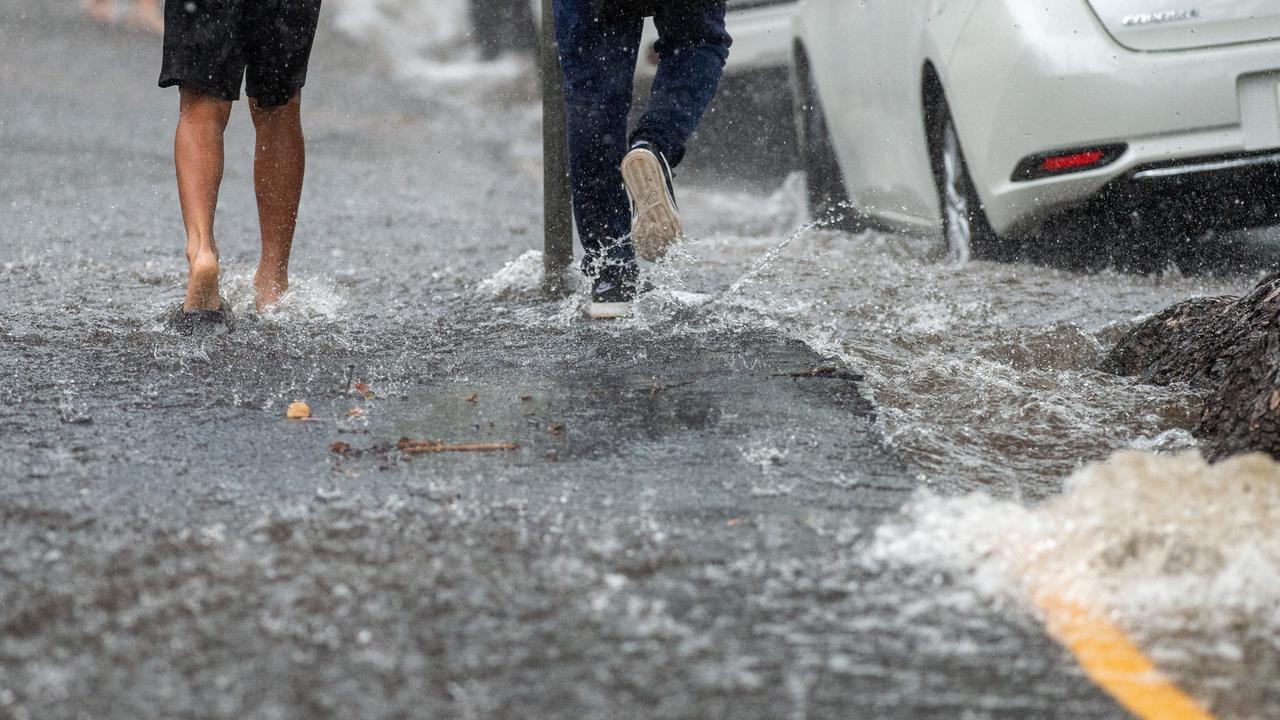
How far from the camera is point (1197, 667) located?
228cm

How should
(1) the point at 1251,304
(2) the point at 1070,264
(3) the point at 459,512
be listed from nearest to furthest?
(3) the point at 459,512 < (1) the point at 1251,304 < (2) the point at 1070,264

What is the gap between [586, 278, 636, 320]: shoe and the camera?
4875mm

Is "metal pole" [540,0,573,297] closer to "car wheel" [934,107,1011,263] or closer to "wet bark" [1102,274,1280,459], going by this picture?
"car wheel" [934,107,1011,263]

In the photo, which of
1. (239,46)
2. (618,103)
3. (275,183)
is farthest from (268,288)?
(618,103)

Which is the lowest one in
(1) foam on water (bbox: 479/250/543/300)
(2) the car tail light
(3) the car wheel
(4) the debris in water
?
(1) foam on water (bbox: 479/250/543/300)

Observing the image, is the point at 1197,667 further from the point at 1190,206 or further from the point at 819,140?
the point at 819,140

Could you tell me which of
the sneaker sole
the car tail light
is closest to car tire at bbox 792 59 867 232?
the car tail light

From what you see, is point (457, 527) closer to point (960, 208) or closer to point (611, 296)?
point (611, 296)

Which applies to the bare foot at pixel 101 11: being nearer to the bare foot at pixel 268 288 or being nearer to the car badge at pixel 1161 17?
the bare foot at pixel 268 288

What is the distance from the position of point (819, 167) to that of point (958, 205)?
1.79 m

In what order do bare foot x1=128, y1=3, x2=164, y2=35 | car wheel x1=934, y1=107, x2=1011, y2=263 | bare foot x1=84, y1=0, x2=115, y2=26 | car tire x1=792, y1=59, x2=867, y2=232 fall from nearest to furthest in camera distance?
car wheel x1=934, y1=107, x2=1011, y2=263 → car tire x1=792, y1=59, x2=867, y2=232 → bare foot x1=128, y1=3, x2=164, y2=35 → bare foot x1=84, y1=0, x2=115, y2=26

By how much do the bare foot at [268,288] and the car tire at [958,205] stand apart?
228cm

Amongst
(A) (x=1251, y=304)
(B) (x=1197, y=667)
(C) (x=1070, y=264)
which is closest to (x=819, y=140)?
(C) (x=1070, y=264)

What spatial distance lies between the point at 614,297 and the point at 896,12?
1870 mm
